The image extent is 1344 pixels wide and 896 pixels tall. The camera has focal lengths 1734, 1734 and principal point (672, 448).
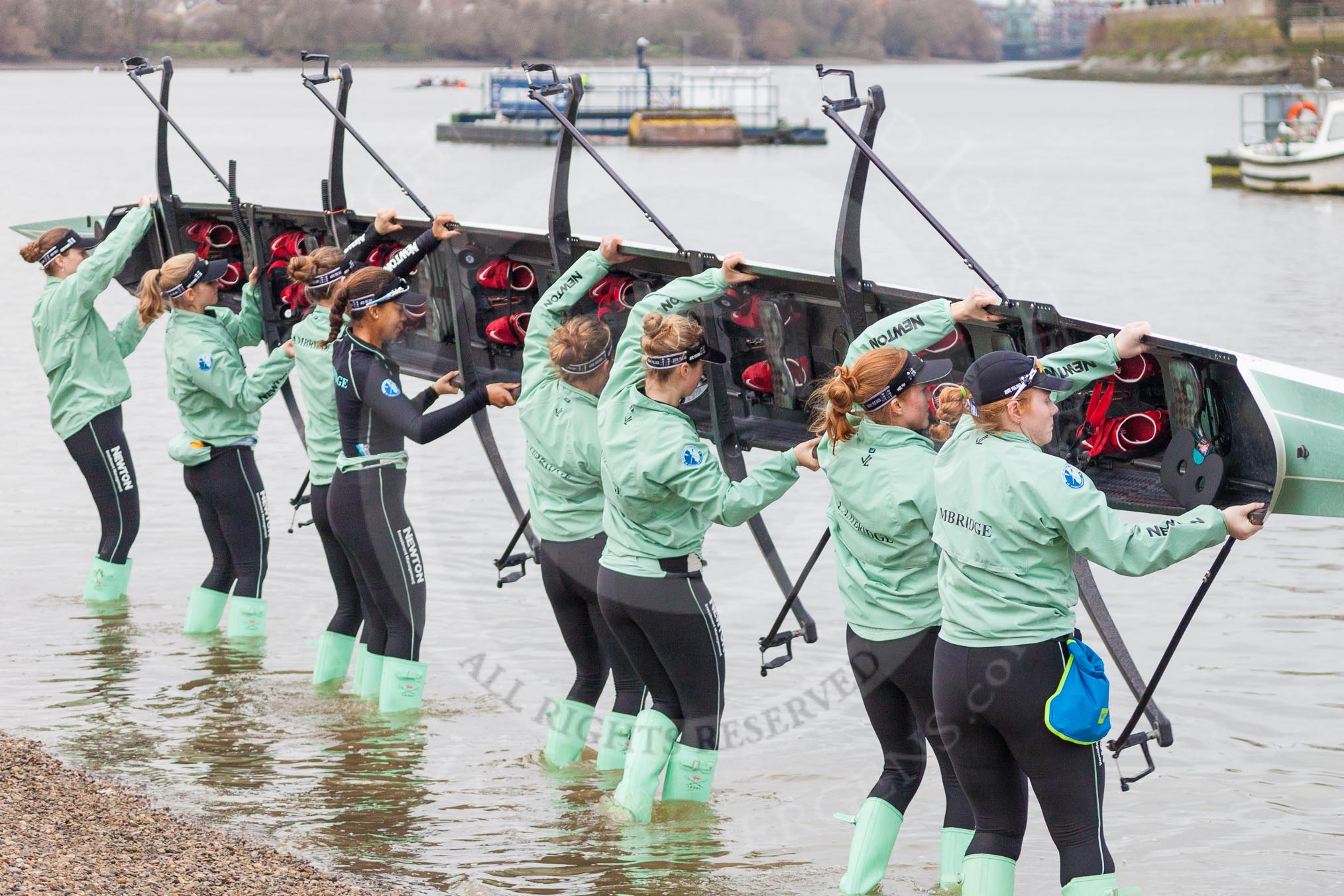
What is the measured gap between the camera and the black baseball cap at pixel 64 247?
896 cm

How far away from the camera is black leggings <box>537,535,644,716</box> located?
6664 millimetres

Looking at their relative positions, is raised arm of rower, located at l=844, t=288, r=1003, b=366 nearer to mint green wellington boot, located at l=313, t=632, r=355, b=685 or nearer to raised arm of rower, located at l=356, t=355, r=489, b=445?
raised arm of rower, located at l=356, t=355, r=489, b=445

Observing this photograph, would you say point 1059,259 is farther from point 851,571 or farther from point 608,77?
point 608,77

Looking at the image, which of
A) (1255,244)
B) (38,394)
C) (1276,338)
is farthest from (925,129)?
(38,394)

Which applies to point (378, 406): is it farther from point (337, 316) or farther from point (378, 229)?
point (378, 229)

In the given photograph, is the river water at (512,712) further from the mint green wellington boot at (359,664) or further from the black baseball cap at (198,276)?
the black baseball cap at (198,276)

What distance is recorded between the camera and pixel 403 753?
291 inches

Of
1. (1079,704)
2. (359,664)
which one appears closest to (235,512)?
(359,664)

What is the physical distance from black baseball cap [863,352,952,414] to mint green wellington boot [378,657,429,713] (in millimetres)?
3165

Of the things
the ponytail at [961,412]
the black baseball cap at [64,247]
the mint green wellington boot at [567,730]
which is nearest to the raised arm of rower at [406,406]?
the mint green wellington boot at [567,730]

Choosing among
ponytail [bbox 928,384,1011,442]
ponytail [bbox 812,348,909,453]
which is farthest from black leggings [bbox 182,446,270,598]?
ponytail [bbox 812,348,909,453]

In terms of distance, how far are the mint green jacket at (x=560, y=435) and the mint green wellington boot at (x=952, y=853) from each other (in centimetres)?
180

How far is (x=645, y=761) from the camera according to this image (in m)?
6.33

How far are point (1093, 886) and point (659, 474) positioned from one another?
196 centimetres
